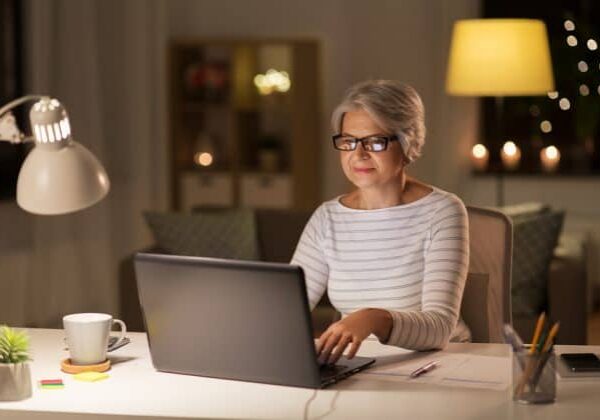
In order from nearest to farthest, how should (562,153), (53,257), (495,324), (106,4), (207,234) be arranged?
(495,324) < (207,234) < (53,257) < (106,4) < (562,153)

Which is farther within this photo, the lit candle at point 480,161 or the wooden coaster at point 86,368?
the lit candle at point 480,161

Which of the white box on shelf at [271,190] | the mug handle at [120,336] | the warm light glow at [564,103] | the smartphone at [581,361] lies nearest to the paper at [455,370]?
the smartphone at [581,361]

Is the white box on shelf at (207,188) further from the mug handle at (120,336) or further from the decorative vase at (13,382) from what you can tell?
the decorative vase at (13,382)

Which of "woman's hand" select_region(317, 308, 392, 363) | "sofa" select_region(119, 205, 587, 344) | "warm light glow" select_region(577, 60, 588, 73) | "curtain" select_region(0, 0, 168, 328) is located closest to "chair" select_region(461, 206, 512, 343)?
"woman's hand" select_region(317, 308, 392, 363)

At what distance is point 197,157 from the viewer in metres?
7.32

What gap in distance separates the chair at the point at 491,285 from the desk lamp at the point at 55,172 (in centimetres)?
98

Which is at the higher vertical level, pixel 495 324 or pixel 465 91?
pixel 465 91

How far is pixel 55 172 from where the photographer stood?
2115 millimetres

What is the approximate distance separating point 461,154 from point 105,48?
2.30 m

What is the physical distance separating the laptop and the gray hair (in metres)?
0.65

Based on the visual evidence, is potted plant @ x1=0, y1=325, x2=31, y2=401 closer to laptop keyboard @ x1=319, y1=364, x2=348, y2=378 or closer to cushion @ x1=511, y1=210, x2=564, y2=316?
laptop keyboard @ x1=319, y1=364, x2=348, y2=378

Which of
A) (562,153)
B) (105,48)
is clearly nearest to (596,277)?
(562,153)

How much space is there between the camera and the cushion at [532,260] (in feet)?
14.7

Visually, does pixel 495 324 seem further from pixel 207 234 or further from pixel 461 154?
pixel 461 154
